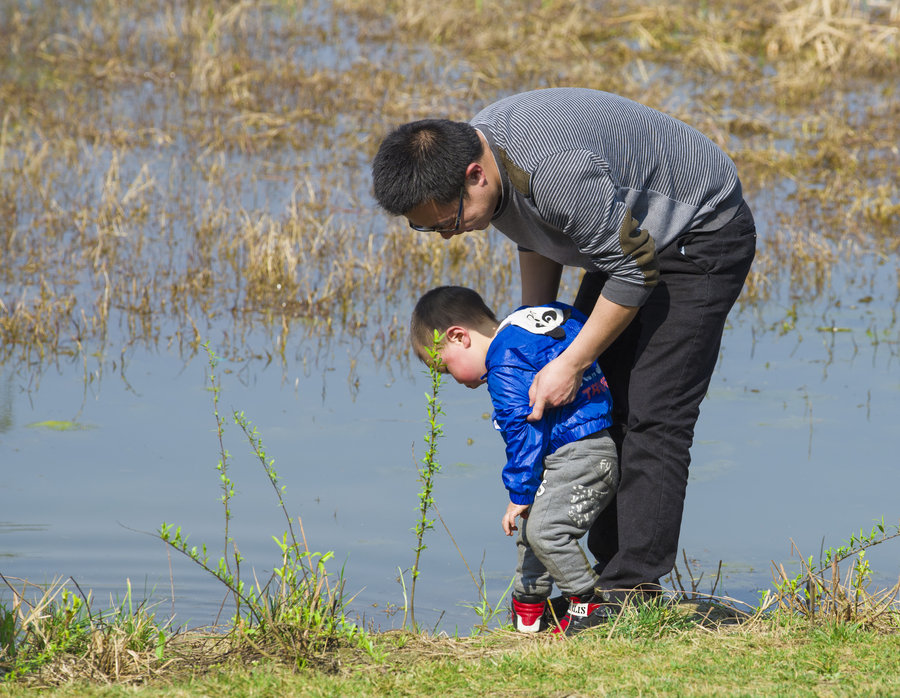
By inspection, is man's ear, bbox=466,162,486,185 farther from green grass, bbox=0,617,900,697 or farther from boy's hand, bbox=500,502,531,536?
green grass, bbox=0,617,900,697

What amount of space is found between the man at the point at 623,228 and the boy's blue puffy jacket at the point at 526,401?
11cm

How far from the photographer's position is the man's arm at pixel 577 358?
3.52 m

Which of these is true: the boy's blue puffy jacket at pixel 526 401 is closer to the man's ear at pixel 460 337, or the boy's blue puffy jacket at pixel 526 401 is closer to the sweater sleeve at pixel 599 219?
the man's ear at pixel 460 337

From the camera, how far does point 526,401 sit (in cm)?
381

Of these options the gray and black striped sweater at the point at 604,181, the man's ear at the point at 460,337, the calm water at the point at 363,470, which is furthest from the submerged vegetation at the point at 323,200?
the gray and black striped sweater at the point at 604,181

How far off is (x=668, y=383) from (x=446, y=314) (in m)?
0.80

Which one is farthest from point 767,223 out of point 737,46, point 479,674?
point 479,674

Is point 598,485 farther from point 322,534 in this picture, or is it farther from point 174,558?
point 174,558

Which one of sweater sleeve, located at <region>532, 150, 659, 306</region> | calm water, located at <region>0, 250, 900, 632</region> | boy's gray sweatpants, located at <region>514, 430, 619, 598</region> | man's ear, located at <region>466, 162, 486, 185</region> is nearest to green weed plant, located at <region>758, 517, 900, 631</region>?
boy's gray sweatpants, located at <region>514, 430, 619, 598</region>

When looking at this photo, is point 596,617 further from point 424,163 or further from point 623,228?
point 424,163

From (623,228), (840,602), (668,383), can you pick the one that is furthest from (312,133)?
(840,602)

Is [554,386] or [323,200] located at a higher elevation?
[323,200]

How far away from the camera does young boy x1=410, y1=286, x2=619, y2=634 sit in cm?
384

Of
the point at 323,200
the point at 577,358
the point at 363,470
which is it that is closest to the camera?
the point at 577,358
